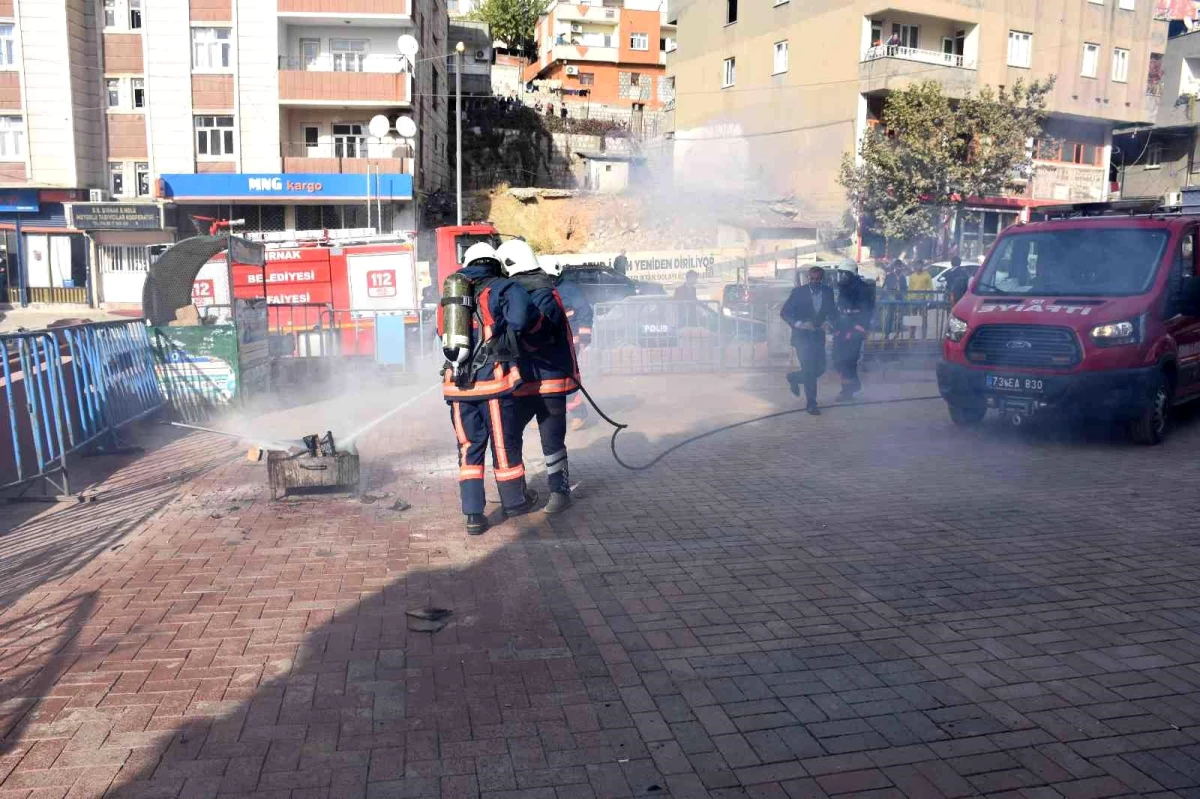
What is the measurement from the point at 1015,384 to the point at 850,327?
317 centimetres

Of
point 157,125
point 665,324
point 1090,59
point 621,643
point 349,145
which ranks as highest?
point 1090,59

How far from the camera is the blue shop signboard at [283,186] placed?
30891 mm

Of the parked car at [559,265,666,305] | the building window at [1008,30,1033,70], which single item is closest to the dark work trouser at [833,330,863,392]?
the parked car at [559,265,666,305]

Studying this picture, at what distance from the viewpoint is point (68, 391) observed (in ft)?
27.0

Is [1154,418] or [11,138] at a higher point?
[11,138]

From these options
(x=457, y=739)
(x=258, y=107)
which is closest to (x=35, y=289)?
(x=258, y=107)

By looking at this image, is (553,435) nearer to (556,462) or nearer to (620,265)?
(556,462)

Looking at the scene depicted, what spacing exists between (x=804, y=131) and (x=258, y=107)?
19.8 m

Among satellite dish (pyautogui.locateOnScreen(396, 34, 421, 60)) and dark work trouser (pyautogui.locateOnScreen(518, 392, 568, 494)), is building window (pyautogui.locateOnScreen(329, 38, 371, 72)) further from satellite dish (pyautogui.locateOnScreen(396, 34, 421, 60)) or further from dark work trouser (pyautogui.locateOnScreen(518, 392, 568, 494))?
dark work trouser (pyautogui.locateOnScreen(518, 392, 568, 494))

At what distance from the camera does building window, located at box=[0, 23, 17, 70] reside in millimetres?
30734

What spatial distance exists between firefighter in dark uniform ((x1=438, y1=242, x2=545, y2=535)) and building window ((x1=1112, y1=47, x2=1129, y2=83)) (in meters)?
39.4

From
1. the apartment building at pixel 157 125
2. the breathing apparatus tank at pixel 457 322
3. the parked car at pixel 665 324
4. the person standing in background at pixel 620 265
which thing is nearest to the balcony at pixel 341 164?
the apartment building at pixel 157 125

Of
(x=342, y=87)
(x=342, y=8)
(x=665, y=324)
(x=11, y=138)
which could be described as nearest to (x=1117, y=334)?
(x=665, y=324)

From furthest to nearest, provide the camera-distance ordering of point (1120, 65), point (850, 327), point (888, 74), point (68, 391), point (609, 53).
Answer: point (609, 53)
point (1120, 65)
point (888, 74)
point (850, 327)
point (68, 391)
